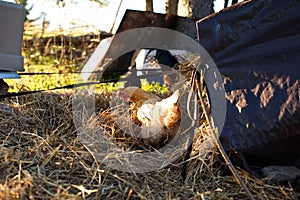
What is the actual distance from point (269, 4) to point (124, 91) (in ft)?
2.79

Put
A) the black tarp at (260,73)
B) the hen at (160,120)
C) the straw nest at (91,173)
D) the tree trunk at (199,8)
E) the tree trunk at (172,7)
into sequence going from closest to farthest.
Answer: the straw nest at (91,173), the black tarp at (260,73), the hen at (160,120), the tree trunk at (199,8), the tree trunk at (172,7)

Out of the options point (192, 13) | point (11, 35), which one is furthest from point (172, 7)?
point (11, 35)

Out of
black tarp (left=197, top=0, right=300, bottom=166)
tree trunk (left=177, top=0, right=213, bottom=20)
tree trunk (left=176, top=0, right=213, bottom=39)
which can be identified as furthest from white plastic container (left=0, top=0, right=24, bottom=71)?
tree trunk (left=177, top=0, right=213, bottom=20)

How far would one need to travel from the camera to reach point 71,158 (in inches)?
57.6

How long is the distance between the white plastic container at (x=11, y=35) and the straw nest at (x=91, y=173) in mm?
643

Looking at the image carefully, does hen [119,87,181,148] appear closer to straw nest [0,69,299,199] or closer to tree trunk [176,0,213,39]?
straw nest [0,69,299,199]

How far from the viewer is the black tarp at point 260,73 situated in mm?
1470

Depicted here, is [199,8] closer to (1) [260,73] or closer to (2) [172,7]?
(2) [172,7]

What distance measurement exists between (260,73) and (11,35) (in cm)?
165

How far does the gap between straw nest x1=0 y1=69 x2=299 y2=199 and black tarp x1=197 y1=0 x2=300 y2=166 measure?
0.15 m

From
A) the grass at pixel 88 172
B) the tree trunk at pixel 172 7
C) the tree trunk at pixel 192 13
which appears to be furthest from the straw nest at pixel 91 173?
the tree trunk at pixel 172 7

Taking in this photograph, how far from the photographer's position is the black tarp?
4.82ft

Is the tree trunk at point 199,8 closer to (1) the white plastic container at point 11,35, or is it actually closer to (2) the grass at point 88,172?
(1) the white plastic container at point 11,35

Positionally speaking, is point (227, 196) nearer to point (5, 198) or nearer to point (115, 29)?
point (5, 198)
